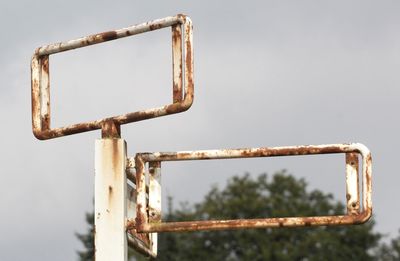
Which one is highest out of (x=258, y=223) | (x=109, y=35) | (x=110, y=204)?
(x=109, y=35)

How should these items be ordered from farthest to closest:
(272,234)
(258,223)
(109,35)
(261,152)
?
(272,234)
(109,35)
(261,152)
(258,223)

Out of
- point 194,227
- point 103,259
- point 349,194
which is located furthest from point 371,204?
point 103,259

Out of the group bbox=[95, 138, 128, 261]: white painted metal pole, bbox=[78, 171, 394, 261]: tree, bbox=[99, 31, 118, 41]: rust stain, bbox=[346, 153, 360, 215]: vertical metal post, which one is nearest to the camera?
bbox=[95, 138, 128, 261]: white painted metal pole

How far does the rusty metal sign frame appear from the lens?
844 cm

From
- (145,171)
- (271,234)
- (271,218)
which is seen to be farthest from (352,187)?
(271,234)

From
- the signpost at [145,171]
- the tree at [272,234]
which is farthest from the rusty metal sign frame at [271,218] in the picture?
the tree at [272,234]

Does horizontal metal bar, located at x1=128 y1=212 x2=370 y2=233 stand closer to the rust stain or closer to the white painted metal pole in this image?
the white painted metal pole

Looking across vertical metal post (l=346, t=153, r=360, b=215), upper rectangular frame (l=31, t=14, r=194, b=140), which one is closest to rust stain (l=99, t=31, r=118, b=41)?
upper rectangular frame (l=31, t=14, r=194, b=140)

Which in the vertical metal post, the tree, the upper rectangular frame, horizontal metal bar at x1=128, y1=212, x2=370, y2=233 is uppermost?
the tree

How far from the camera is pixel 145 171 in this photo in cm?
864

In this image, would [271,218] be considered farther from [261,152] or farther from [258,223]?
[261,152]

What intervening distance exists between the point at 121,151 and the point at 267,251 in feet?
253

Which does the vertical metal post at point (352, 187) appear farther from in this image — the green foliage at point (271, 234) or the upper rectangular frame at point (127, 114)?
the green foliage at point (271, 234)

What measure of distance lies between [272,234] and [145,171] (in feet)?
256
